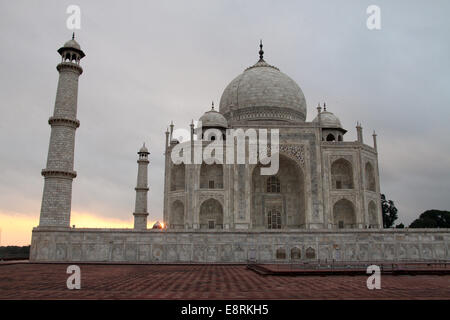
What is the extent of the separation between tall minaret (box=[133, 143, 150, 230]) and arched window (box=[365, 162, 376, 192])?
48.2 ft

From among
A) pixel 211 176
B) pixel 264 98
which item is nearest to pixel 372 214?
pixel 211 176

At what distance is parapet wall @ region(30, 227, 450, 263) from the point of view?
18366 millimetres

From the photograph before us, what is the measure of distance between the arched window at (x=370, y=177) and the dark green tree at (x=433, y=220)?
1450 cm

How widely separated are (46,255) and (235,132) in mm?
12156

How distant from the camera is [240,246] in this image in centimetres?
1852

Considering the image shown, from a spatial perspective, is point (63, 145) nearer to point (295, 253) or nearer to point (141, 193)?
point (141, 193)

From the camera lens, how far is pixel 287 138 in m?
24.7

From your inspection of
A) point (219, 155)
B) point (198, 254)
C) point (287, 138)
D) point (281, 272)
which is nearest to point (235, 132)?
point (219, 155)

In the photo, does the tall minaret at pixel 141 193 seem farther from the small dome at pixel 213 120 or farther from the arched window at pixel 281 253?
the arched window at pixel 281 253

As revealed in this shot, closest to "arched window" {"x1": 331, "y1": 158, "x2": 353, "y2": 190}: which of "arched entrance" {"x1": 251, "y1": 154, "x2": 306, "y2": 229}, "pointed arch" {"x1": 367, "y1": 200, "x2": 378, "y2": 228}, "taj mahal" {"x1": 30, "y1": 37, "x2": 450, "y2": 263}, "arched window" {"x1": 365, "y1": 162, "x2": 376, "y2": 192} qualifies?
"taj mahal" {"x1": 30, "y1": 37, "x2": 450, "y2": 263}

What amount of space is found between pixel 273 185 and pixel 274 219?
7.23ft

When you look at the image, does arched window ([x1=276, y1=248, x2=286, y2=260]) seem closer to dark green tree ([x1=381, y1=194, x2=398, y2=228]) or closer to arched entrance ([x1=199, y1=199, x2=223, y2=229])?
arched entrance ([x1=199, y1=199, x2=223, y2=229])
